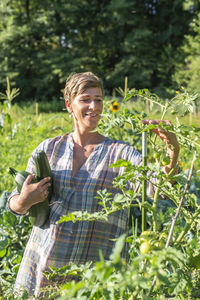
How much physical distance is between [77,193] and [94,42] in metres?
20.2

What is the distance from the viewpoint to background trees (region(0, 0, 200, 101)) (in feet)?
58.4

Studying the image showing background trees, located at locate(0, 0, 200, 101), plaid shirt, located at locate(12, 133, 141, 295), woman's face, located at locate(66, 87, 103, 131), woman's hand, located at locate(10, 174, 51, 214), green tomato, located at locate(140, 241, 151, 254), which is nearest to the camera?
green tomato, located at locate(140, 241, 151, 254)

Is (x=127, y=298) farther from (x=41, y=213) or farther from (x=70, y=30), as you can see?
(x=70, y=30)

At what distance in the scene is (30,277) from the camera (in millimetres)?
1688

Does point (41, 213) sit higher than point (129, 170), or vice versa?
point (129, 170)

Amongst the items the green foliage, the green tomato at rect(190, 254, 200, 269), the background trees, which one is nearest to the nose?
the green foliage

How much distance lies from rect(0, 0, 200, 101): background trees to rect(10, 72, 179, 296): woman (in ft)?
51.7

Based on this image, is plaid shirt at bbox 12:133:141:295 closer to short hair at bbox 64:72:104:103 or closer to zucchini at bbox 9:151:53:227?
zucchini at bbox 9:151:53:227

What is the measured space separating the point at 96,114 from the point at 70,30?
20134mm

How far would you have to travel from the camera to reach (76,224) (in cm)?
166

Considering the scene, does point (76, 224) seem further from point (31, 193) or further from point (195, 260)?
point (195, 260)

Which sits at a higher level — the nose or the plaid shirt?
the nose

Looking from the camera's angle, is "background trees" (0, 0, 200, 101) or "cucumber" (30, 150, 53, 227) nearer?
"cucumber" (30, 150, 53, 227)

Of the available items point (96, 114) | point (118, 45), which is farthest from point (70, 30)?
point (96, 114)
